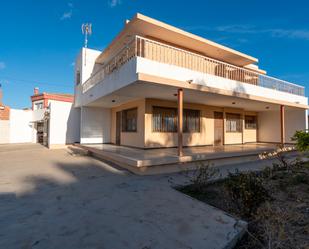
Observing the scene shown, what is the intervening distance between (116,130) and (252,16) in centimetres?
1196

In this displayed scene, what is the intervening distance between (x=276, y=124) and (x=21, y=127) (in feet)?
91.8

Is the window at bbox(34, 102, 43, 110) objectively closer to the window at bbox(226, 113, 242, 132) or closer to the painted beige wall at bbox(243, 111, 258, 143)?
the window at bbox(226, 113, 242, 132)

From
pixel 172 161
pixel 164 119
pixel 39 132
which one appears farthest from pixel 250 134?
pixel 39 132

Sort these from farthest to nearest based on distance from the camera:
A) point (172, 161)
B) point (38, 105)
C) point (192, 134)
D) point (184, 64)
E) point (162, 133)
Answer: point (38, 105), point (192, 134), point (162, 133), point (184, 64), point (172, 161)

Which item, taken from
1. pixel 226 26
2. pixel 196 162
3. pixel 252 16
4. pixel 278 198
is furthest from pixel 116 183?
pixel 226 26

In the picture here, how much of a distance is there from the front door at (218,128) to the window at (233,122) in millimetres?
844

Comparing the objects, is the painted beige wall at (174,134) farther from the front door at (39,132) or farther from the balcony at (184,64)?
the front door at (39,132)

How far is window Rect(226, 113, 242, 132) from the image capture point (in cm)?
1472

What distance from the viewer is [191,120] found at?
12453 millimetres

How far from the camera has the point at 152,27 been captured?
9273 millimetres

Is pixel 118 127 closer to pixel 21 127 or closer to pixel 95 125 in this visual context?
pixel 95 125

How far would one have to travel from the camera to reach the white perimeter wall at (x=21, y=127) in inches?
896

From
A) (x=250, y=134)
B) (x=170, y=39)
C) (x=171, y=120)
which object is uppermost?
(x=170, y=39)

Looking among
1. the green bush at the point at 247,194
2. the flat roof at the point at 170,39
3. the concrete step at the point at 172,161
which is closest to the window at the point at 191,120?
the concrete step at the point at 172,161
